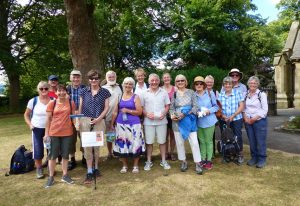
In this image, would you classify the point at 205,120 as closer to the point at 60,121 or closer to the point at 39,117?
the point at 60,121

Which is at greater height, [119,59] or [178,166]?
[119,59]

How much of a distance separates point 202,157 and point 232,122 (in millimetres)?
1005

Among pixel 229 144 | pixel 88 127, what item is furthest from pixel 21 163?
pixel 229 144

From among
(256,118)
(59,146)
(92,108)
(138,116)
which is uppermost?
(92,108)

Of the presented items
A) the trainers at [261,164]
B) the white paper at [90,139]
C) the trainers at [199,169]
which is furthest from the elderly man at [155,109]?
the trainers at [261,164]

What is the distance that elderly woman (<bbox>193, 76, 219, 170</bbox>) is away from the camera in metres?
6.45

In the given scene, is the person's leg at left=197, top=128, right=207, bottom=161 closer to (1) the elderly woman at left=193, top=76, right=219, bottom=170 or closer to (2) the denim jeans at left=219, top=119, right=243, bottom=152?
(1) the elderly woman at left=193, top=76, right=219, bottom=170

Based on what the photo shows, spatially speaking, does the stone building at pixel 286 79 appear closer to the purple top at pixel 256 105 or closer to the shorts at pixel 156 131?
the purple top at pixel 256 105

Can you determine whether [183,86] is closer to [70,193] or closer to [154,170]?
[154,170]

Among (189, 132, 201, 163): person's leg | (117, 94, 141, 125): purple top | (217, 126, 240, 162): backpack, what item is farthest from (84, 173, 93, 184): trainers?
(217, 126, 240, 162): backpack

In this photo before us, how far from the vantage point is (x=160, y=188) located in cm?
550

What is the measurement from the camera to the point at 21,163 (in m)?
6.75

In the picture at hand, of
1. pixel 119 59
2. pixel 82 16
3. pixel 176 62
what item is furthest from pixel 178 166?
pixel 119 59

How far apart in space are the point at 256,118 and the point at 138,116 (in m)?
2.37
